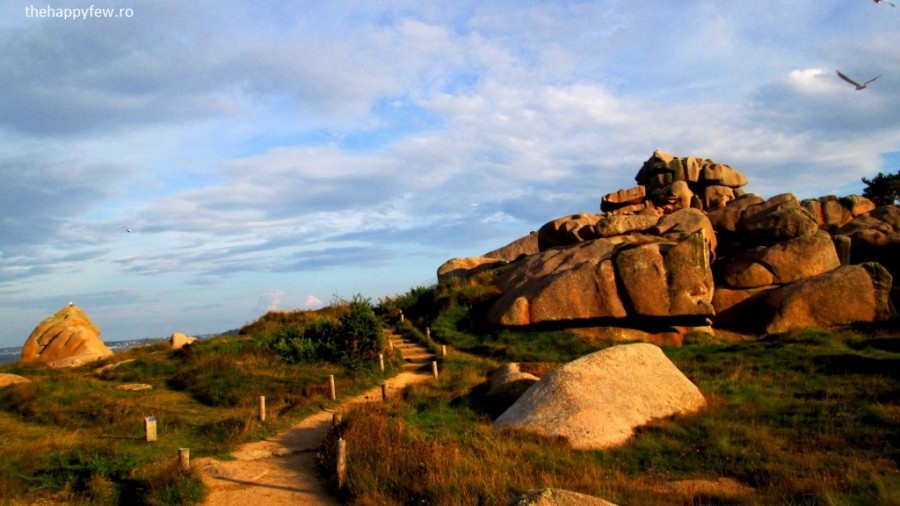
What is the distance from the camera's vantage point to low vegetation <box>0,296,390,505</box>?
13789 millimetres

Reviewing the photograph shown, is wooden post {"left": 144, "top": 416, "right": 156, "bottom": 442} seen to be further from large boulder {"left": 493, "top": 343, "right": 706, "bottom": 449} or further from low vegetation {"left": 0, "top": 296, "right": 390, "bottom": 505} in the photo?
large boulder {"left": 493, "top": 343, "right": 706, "bottom": 449}

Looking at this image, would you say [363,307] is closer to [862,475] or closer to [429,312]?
[429,312]

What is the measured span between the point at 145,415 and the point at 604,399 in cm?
1427

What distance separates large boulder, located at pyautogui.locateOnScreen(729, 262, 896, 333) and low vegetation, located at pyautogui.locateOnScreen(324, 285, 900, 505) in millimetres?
6184

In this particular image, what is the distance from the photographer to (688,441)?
588 inches

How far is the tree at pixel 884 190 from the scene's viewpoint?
59.7 metres

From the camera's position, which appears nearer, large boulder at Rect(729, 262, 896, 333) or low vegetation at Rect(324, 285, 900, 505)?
low vegetation at Rect(324, 285, 900, 505)

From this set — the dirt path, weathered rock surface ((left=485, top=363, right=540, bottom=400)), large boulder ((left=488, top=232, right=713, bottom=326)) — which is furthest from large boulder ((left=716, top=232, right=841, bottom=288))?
the dirt path

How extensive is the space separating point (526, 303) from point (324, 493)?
21063 mm

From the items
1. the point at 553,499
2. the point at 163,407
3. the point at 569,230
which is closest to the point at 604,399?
the point at 553,499

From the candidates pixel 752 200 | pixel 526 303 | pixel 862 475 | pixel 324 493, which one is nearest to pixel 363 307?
pixel 526 303

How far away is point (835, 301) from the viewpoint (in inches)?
1179

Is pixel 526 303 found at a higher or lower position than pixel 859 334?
higher

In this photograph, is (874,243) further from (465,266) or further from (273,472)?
(273,472)
